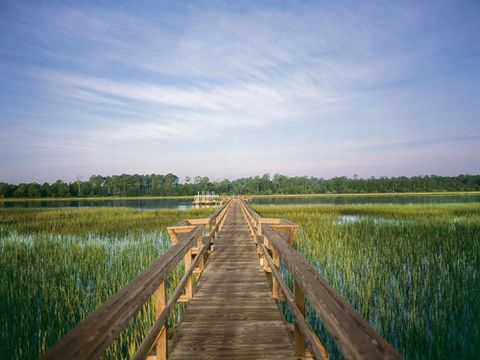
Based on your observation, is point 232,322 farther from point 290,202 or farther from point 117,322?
point 290,202

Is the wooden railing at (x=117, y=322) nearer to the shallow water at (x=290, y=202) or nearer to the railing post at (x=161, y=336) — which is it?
the railing post at (x=161, y=336)

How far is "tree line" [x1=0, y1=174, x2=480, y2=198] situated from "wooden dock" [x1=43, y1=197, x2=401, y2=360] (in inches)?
4139

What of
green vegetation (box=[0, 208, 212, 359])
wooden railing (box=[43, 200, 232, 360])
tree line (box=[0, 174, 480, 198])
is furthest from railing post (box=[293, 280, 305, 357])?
tree line (box=[0, 174, 480, 198])

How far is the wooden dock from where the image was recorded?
1.32 metres

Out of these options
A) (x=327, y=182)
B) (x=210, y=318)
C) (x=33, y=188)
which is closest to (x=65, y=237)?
(x=210, y=318)

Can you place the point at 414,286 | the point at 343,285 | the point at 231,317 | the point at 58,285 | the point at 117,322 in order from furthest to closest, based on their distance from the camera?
the point at 58,285 → the point at 343,285 → the point at 414,286 → the point at 231,317 → the point at 117,322

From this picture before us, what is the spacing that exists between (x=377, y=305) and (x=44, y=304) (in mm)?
8210

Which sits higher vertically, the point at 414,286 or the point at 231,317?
the point at 231,317

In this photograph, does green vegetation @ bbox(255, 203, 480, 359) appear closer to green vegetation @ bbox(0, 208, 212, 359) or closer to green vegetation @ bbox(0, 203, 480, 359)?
green vegetation @ bbox(0, 203, 480, 359)

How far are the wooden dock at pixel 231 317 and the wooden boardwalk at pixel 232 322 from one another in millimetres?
11

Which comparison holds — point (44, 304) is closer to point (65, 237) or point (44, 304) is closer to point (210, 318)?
point (210, 318)

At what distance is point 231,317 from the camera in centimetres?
398

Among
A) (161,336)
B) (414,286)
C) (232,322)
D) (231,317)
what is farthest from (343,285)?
(161,336)

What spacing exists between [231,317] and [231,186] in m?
139
